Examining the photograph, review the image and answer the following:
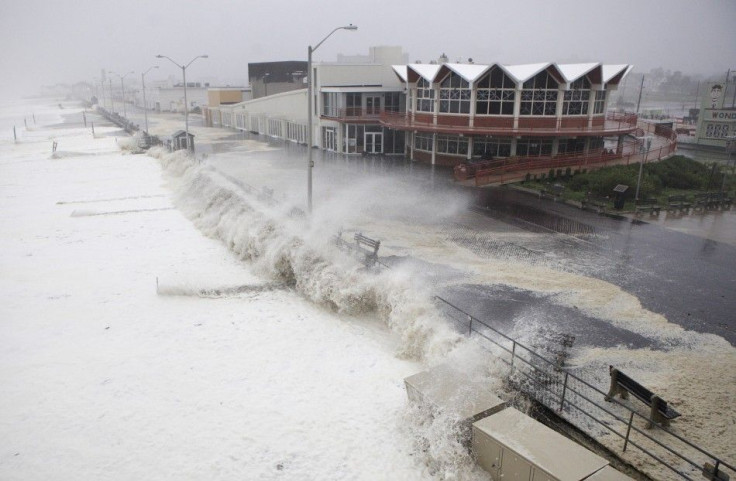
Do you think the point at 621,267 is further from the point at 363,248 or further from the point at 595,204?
the point at 595,204

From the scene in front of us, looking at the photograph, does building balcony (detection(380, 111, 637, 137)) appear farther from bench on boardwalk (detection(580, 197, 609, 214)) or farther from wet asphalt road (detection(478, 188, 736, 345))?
wet asphalt road (detection(478, 188, 736, 345))

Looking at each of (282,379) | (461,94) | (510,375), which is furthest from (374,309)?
(461,94)

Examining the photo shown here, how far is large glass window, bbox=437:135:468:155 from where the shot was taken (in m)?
35.8

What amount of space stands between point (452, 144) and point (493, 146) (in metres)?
3.10

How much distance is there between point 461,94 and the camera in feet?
113

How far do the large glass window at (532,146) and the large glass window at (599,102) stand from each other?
486cm

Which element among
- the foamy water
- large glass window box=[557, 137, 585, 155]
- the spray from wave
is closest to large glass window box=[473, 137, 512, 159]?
large glass window box=[557, 137, 585, 155]

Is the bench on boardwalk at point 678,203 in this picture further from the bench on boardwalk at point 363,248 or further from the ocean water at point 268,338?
the bench on boardwalk at point 363,248

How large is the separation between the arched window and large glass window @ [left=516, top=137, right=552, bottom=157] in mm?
1772

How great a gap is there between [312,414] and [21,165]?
4482 centimetres

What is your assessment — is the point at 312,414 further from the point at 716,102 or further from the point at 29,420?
the point at 716,102

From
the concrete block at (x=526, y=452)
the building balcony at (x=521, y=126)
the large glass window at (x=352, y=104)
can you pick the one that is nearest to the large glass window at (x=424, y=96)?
the building balcony at (x=521, y=126)

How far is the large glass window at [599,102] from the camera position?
35.5 meters

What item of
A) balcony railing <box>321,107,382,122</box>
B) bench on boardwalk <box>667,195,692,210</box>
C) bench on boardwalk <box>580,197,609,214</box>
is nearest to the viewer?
bench on boardwalk <box>580,197,609,214</box>
